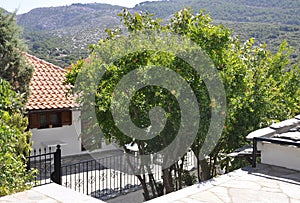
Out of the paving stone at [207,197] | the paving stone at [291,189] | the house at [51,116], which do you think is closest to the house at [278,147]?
the paving stone at [291,189]

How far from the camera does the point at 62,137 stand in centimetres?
1340

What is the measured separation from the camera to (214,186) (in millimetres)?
5059

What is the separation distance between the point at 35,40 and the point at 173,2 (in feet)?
85.6

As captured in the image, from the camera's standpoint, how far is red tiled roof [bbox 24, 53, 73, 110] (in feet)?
41.4

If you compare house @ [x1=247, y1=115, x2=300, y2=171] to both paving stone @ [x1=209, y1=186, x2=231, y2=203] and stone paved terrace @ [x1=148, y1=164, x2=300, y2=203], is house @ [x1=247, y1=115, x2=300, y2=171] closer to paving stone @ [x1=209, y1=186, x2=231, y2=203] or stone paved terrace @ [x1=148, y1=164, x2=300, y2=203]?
stone paved terrace @ [x1=148, y1=164, x2=300, y2=203]

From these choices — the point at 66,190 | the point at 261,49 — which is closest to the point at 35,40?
the point at 261,49

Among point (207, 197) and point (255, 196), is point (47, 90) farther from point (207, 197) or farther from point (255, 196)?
point (255, 196)

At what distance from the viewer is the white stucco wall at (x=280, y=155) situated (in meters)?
5.75

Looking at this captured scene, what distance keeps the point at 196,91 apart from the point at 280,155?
1.84m

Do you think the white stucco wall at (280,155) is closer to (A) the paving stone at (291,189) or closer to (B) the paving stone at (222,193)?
(A) the paving stone at (291,189)

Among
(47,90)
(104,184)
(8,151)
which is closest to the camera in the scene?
(8,151)

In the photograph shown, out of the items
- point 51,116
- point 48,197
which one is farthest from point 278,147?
point 51,116

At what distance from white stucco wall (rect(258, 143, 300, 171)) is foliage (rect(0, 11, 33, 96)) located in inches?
290

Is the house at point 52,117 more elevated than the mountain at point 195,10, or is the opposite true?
the mountain at point 195,10
